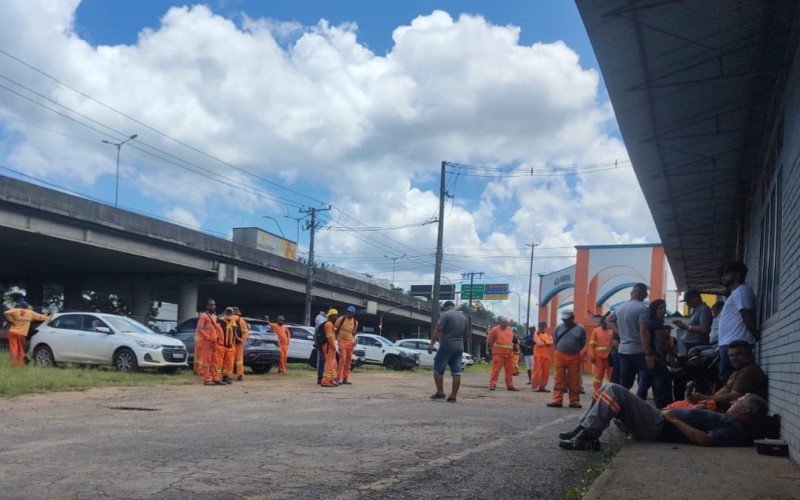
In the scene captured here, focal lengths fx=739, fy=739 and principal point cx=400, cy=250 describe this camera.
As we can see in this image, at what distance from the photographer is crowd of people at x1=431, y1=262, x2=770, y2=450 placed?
21.4ft

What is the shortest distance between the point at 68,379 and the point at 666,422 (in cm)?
1084

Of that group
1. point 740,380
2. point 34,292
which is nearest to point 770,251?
point 740,380

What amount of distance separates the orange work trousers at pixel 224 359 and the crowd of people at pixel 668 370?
5016 millimetres

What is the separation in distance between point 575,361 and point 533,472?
654cm

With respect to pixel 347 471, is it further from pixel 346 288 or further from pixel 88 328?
pixel 346 288

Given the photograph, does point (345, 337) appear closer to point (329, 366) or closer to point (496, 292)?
point (329, 366)

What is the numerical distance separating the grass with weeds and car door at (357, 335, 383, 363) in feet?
48.7

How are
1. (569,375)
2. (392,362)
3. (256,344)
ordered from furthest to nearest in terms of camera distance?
(392,362) < (256,344) < (569,375)

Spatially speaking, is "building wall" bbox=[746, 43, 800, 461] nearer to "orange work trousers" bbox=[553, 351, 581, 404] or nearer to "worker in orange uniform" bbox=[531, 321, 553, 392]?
"orange work trousers" bbox=[553, 351, 581, 404]

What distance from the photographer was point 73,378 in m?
13.7

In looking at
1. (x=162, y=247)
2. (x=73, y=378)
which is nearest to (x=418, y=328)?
(x=162, y=247)

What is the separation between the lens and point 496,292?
82.1 metres

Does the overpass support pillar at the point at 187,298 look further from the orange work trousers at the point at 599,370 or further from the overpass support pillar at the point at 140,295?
the orange work trousers at the point at 599,370

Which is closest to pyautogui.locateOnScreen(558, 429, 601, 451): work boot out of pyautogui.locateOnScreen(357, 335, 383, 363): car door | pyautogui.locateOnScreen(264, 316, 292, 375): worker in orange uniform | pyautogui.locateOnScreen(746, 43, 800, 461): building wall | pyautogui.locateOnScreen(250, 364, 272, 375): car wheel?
pyautogui.locateOnScreen(746, 43, 800, 461): building wall
